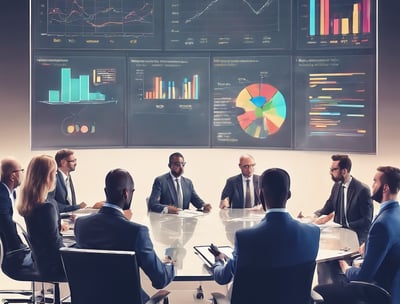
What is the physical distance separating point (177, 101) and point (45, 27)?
1.72 meters

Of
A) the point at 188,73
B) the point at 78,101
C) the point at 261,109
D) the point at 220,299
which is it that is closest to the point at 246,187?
the point at 261,109

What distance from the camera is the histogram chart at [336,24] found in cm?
695

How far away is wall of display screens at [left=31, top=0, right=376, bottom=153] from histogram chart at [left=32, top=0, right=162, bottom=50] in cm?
1

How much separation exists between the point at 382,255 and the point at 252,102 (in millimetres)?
3977

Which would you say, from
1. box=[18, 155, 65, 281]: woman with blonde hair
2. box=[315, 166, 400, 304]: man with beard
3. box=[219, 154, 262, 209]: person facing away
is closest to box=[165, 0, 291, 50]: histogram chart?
box=[219, 154, 262, 209]: person facing away

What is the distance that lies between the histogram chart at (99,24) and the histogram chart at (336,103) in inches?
70.2

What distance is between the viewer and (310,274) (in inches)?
127

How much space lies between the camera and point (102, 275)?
3148mm

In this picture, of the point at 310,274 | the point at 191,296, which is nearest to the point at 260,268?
the point at 310,274

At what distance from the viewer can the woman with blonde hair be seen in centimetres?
412

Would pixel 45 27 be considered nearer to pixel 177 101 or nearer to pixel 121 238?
pixel 177 101

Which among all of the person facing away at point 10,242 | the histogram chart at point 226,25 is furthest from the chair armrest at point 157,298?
the histogram chart at point 226,25

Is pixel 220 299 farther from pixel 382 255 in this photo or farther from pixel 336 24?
pixel 336 24

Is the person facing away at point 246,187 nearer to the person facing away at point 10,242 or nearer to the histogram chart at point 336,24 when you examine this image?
the histogram chart at point 336,24
